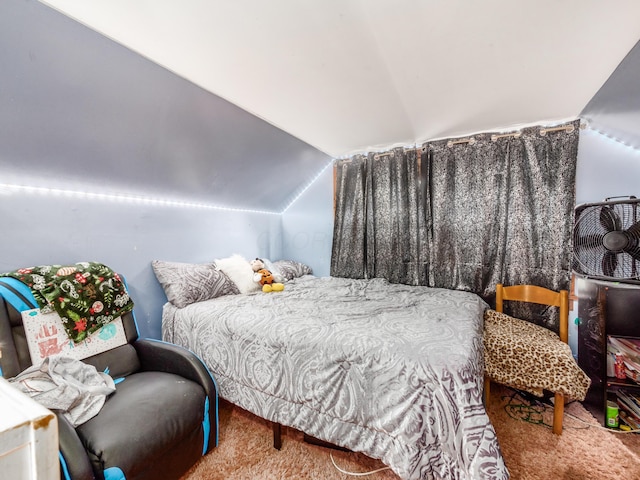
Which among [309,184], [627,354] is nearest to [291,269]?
[309,184]

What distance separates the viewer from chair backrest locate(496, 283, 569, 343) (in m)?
1.92

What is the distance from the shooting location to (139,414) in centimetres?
122

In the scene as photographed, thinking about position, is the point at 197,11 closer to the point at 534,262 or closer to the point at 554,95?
the point at 554,95

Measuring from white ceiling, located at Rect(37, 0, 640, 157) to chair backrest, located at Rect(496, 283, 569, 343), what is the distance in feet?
4.61

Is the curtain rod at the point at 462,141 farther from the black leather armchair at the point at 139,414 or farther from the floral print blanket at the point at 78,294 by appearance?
the floral print blanket at the point at 78,294

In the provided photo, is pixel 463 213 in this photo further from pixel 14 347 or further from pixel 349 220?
pixel 14 347

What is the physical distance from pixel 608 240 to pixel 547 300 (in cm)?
58

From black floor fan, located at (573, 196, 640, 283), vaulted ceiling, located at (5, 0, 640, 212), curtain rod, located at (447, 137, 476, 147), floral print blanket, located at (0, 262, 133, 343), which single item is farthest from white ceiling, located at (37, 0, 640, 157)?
floral print blanket, located at (0, 262, 133, 343)

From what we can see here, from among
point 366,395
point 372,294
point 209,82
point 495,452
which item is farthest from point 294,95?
point 495,452

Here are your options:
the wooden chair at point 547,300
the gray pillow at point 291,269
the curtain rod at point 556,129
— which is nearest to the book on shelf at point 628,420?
the wooden chair at point 547,300

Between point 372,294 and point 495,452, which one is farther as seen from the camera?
point 372,294

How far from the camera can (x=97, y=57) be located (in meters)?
1.33

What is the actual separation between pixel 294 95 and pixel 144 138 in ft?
3.49

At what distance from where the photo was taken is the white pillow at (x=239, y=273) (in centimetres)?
257
